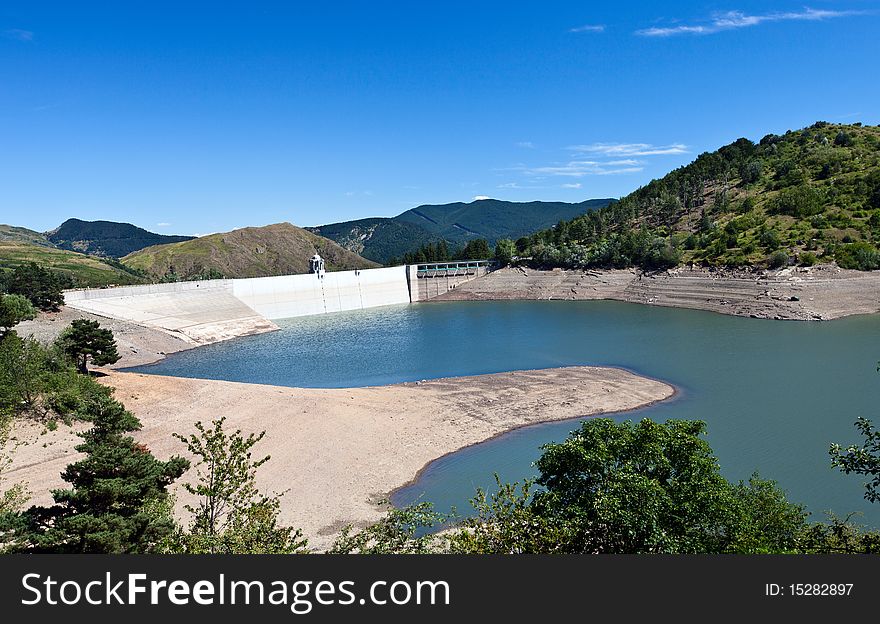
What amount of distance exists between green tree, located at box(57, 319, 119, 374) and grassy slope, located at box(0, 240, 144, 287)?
84.6 m

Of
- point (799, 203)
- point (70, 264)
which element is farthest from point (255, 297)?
point (799, 203)

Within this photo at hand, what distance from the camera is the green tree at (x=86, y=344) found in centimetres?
4053

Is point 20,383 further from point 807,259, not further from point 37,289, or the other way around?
point 807,259

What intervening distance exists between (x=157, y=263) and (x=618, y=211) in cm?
13275

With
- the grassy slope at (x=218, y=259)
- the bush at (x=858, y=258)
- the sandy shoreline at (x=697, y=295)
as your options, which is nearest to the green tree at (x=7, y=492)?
the sandy shoreline at (x=697, y=295)

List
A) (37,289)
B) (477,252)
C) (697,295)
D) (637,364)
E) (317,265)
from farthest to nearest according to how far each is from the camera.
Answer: (477,252) → (317,265) → (697,295) → (37,289) → (637,364)

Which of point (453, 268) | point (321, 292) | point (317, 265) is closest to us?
point (321, 292)

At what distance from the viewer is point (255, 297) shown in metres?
87.4

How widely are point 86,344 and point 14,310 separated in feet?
28.8

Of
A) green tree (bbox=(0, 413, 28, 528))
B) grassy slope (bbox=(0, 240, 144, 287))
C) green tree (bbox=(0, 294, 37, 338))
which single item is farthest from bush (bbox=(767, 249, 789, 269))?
grassy slope (bbox=(0, 240, 144, 287))

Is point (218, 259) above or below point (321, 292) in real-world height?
above

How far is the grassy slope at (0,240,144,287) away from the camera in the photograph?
121975 mm

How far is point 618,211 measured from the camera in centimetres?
13275

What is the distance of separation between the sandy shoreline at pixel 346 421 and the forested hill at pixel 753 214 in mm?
55569
